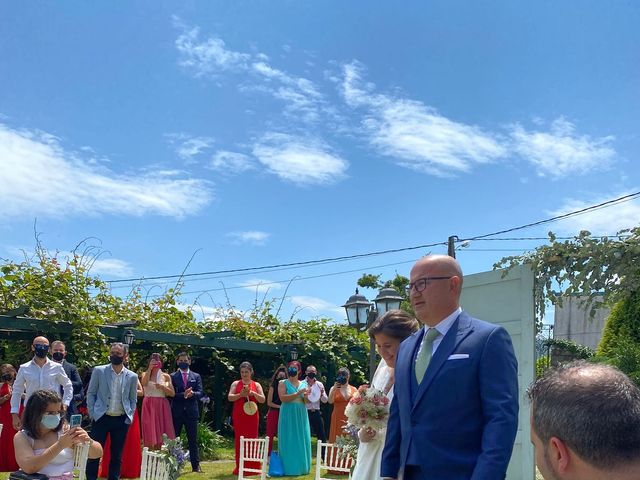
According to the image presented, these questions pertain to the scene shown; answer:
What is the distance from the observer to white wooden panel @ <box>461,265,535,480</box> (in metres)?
6.90

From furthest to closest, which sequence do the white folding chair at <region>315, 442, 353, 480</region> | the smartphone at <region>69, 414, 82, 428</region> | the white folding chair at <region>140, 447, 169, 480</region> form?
the white folding chair at <region>315, 442, 353, 480</region> < the white folding chair at <region>140, 447, 169, 480</region> < the smartphone at <region>69, 414, 82, 428</region>

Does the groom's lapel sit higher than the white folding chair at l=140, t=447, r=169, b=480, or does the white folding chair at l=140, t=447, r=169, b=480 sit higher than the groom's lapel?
the groom's lapel

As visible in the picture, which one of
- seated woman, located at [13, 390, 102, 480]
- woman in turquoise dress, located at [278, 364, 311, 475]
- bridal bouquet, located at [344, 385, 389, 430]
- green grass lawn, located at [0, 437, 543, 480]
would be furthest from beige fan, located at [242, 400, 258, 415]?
bridal bouquet, located at [344, 385, 389, 430]

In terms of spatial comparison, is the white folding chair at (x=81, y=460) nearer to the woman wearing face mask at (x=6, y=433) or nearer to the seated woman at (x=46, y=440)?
the seated woman at (x=46, y=440)

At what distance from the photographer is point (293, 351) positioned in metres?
15.5

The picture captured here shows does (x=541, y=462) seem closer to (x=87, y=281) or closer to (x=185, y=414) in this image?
(x=185, y=414)

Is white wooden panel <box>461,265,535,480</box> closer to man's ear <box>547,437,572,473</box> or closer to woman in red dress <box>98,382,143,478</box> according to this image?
woman in red dress <box>98,382,143,478</box>

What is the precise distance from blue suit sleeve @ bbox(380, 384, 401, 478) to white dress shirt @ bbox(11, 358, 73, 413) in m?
6.69

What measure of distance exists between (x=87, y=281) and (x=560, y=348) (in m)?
13.5

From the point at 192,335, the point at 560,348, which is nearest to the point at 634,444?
the point at 192,335

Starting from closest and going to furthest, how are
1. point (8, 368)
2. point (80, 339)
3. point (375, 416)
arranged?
point (375, 416), point (8, 368), point (80, 339)

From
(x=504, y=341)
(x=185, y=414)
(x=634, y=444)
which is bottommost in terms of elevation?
(x=185, y=414)

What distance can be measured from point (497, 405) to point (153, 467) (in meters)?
3.10

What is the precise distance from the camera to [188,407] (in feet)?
35.8
